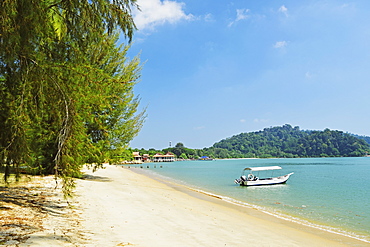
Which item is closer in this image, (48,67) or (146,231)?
(48,67)

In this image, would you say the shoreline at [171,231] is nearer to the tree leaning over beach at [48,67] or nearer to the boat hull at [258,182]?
the tree leaning over beach at [48,67]

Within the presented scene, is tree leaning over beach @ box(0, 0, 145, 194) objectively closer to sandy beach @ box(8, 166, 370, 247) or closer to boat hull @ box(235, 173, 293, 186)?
sandy beach @ box(8, 166, 370, 247)

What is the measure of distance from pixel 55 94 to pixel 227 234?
6249 mm

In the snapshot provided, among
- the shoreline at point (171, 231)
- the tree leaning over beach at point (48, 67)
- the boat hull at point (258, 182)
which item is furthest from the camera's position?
the boat hull at point (258, 182)

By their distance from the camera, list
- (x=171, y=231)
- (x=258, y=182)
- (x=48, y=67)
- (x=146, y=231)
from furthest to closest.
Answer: (x=258, y=182) → (x=171, y=231) → (x=146, y=231) → (x=48, y=67)

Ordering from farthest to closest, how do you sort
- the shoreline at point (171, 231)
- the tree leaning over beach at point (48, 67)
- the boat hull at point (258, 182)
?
the boat hull at point (258, 182), the shoreline at point (171, 231), the tree leaning over beach at point (48, 67)

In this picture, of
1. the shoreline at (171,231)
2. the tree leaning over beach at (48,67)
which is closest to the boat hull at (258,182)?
the shoreline at (171,231)

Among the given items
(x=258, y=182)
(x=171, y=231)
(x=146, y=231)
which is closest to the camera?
(x=146, y=231)

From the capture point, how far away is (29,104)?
652 centimetres

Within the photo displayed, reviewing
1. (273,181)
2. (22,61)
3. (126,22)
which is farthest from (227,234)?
(273,181)

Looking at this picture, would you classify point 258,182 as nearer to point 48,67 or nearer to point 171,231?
point 171,231

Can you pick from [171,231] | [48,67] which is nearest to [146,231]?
[171,231]

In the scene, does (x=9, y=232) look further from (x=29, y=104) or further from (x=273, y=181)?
(x=273, y=181)

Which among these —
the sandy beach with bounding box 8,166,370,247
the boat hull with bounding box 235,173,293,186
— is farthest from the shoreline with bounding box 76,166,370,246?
the boat hull with bounding box 235,173,293,186
